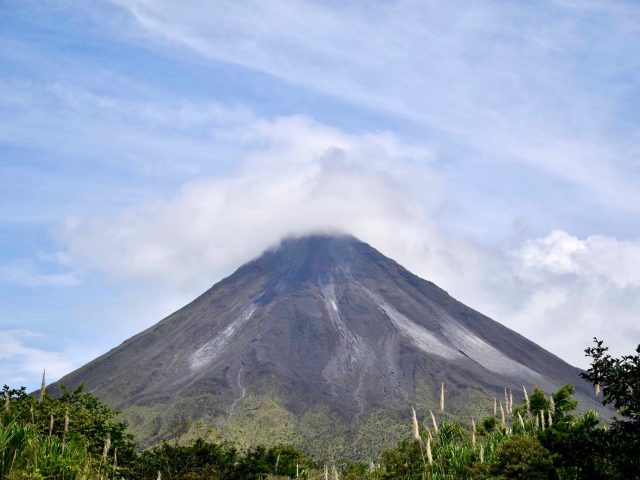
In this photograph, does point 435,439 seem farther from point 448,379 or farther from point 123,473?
point 448,379

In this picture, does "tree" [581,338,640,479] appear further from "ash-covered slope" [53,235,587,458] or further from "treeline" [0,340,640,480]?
"ash-covered slope" [53,235,587,458]

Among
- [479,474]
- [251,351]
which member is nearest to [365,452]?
[251,351]

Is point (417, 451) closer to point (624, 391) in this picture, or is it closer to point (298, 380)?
point (624, 391)

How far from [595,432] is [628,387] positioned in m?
2.89

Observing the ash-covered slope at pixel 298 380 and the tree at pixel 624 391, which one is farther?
the ash-covered slope at pixel 298 380

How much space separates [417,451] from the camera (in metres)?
Result: 40.9

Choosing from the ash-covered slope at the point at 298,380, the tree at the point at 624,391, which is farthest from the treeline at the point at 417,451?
the ash-covered slope at the point at 298,380

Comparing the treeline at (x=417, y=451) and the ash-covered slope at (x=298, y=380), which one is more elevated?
the ash-covered slope at (x=298, y=380)

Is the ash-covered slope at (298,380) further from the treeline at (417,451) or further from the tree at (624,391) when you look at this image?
the tree at (624,391)

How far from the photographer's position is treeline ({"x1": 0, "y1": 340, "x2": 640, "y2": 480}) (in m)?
21.4

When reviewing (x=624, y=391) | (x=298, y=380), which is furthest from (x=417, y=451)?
(x=298, y=380)

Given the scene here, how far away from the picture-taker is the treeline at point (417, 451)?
2138cm

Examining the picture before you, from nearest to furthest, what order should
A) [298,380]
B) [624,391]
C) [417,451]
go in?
[624,391], [417,451], [298,380]

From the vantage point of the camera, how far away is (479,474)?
111 feet
